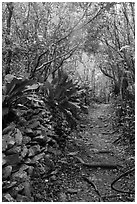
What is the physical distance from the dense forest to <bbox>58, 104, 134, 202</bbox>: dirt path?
11mm

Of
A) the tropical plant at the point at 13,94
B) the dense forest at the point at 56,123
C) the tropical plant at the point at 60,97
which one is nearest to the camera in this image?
the dense forest at the point at 56,123

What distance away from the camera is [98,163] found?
3.51m

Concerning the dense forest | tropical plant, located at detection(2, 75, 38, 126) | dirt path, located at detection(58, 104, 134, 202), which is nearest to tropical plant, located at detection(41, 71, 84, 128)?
the dense forest

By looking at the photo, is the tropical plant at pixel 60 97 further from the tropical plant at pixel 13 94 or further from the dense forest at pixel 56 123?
the tropical plant at pixel 13 94

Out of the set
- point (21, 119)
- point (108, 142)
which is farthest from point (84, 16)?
point (21, 119)

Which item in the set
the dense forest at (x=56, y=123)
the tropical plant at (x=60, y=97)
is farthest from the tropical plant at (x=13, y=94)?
the tropical plant at (x=60, y=97)

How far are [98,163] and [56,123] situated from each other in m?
0.93

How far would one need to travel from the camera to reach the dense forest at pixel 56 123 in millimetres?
2609

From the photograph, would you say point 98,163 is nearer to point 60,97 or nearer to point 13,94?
point 60,97

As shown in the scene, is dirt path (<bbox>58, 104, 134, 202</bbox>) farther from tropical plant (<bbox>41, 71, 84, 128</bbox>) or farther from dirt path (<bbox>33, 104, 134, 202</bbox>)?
tropical plant (<bbox>41, 71, 84, 128</bbox>)

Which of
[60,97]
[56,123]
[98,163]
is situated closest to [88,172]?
[98,163]

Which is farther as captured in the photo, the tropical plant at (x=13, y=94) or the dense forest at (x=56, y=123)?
the tropical plant at (x=13, y=94)

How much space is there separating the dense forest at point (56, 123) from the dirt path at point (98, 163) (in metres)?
0.01

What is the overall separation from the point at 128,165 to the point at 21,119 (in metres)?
1.60
